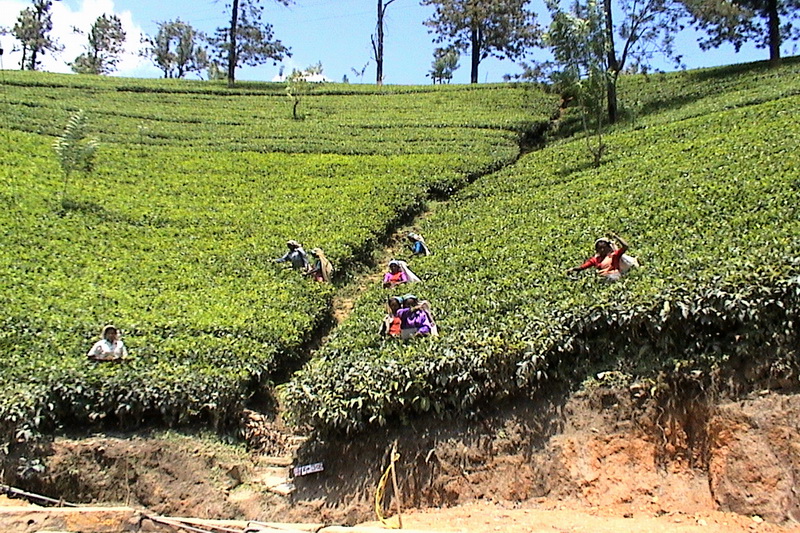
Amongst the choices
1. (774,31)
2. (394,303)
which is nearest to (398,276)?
(394,303)

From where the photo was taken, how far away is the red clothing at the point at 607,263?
9766 mm

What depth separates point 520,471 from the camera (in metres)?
7.62

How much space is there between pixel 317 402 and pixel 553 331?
2.99m

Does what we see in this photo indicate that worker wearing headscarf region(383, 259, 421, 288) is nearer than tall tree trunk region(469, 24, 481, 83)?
Yes

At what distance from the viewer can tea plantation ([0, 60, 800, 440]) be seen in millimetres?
8148

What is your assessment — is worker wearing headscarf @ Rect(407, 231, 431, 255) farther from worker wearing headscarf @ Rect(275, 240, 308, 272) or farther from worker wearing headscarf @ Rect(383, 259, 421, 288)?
worker wearing headscarf @ Rect(275, 240, 308, 272)

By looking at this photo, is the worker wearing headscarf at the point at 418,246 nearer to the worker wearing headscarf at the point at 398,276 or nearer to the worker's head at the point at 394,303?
the worker wearing headscarf at the point at 398,276

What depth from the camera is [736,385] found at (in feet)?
23.4

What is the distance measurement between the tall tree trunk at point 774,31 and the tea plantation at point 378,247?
3799 mm

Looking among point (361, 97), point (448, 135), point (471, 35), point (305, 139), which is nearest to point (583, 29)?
point (448, 135)

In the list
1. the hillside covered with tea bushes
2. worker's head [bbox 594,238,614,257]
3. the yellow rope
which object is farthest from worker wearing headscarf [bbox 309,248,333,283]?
the yellow rope

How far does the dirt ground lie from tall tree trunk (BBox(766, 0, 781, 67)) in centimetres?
2721

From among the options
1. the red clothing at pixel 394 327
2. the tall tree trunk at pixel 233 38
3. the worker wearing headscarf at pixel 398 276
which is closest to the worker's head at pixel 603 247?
the red clothing at pixel 394 327

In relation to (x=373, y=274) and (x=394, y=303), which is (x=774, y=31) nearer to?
(x=373, y=274)
